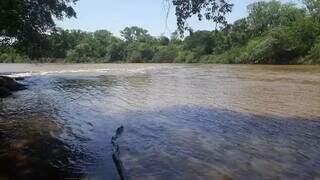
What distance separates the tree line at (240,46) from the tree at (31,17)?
51 cm

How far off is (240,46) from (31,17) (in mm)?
70163

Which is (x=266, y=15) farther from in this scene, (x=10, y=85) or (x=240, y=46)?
(x=10, y=85)

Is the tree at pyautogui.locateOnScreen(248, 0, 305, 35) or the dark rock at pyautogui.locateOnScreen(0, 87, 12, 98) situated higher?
the tree at pyautogui.locateOnScreen(248, 0, 305, 35)

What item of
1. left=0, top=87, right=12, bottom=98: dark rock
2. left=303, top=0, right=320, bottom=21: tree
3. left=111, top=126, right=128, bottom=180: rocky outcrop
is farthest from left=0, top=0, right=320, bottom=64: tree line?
Answer: left=111, top=126, right=128, bottom=180: rocky outcrop

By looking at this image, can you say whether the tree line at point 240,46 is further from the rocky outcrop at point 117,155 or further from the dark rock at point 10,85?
the rocky outcrop at point 117,155

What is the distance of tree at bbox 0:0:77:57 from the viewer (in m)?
15.5

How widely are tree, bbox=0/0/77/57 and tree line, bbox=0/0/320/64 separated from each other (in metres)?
0.51

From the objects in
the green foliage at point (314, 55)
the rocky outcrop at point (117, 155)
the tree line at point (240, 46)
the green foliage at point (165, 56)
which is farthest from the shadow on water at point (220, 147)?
the green foliage at point (165, 56)

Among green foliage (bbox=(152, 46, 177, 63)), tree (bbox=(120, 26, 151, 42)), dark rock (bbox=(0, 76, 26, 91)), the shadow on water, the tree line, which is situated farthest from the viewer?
tree (bbox=(120, 26, 151, 42))

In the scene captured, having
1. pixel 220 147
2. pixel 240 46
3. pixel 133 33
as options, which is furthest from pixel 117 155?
pixel 133 33

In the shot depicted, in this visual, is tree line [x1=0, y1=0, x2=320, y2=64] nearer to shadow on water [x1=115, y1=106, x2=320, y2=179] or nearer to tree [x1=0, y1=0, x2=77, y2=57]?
tree [x1=0, y1=0, x2=77, y2=57]

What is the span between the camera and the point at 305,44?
220 feet

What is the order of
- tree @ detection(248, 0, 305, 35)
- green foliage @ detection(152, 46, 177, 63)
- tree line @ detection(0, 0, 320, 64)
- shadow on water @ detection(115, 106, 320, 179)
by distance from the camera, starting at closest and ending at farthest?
shadow on water @ detection(115, 106, 320, 179)
tree line @ detection(0, 0, 320, 64)
tree @ detection(248, 0, 305, 35)
green foliage @ detection(152, 46, 177, 63)

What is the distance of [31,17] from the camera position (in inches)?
674
